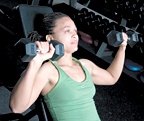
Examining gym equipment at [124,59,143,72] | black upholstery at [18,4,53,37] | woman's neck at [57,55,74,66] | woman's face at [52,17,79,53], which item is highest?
woman's face at [52,17,79,53]

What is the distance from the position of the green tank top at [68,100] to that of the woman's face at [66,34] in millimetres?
110

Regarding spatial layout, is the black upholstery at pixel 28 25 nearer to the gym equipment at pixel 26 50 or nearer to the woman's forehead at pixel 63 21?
the woman's forehead at pixel 63 21

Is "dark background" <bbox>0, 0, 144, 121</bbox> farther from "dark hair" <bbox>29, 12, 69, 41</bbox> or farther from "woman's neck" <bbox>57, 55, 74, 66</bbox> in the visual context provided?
"woman's neck" <bbox>57, 55, 74, 66</bbox>

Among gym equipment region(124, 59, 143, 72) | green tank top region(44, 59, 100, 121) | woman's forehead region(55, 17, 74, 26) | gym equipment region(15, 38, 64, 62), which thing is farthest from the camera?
gym equipment region(124, 59, 143, 72)

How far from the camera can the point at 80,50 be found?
249cm

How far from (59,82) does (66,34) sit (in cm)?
24

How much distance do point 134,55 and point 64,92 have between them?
934 millimetres

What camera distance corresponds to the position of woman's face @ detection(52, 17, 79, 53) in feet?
4.92

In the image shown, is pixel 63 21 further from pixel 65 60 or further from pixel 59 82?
pixel 59 82

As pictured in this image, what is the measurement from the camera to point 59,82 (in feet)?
4.74

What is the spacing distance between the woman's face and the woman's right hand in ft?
0.71

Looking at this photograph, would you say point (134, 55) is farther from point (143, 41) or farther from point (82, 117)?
point (82, 117)

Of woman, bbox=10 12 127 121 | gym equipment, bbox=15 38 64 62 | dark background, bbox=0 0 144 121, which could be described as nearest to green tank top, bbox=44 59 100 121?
woman, bbox=10 12 127 121

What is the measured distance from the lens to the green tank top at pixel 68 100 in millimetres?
1452
